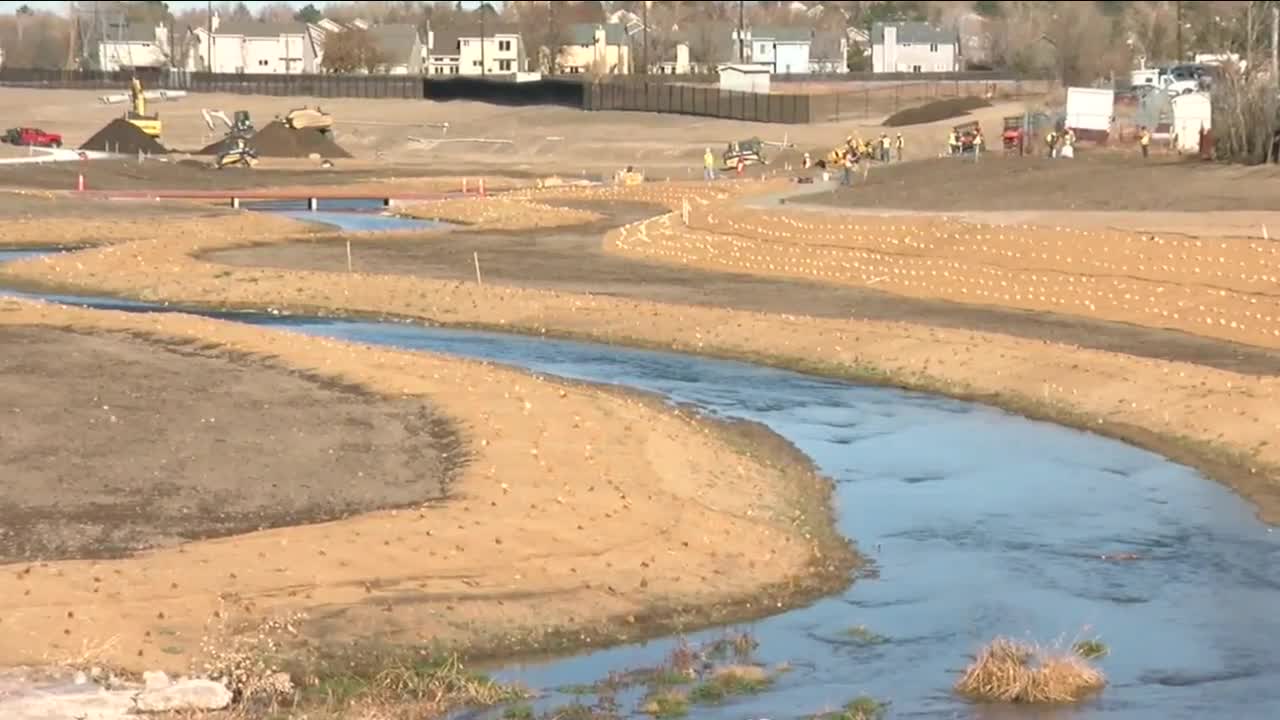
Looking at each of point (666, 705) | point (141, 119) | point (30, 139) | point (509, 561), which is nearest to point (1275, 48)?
point (141, 119)

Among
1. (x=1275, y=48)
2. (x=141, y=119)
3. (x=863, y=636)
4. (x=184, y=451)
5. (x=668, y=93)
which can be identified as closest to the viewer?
(x=863, y=636)

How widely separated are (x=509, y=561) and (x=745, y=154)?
330 feet

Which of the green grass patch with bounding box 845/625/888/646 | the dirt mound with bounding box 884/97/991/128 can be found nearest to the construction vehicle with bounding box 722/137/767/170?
the dirt mound with bounding box 884/97/991/128

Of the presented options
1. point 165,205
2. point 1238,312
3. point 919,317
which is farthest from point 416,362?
point 165,205

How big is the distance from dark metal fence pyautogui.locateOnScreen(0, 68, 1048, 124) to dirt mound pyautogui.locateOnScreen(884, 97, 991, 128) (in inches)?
400

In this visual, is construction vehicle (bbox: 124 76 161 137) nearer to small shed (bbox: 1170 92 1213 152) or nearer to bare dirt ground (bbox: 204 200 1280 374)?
bare dirt ground (bbox: 204 200 1280 374)

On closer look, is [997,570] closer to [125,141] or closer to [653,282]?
[653,282]

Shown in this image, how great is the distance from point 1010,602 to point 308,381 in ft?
58.2

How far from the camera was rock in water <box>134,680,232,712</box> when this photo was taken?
2186 centimetres

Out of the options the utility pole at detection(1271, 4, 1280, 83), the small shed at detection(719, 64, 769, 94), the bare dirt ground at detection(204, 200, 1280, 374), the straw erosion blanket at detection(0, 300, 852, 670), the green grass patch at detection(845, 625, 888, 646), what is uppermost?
the utility pole at detection(1271, 4, 1280, 83)

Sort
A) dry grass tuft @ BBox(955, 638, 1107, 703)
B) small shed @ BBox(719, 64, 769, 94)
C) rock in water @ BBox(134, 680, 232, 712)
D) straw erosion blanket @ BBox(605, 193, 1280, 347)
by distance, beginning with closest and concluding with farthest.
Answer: rock in water @ BBox(134, 680, 232, 712) < dry grass tuft @ BBox(955, 638, 1107, 703) < straw erosion blanket @ BBox(605, 193, 1280, 347) < small shed @ BBox(719, 64, 769, 94)

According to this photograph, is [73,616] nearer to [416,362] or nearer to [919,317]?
[416,362]

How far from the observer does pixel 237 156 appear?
5094 inches

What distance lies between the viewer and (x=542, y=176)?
12925 cm
